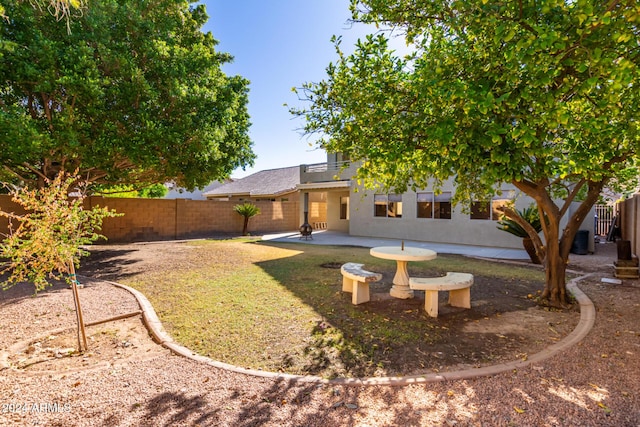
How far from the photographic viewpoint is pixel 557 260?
5738 mm

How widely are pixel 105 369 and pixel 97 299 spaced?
10.6 feet

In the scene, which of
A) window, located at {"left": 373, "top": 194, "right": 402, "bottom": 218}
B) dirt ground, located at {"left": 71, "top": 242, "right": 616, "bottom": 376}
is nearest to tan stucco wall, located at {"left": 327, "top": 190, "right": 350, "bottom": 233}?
window, located at {"left": 373, "top": 194, "right": 402, "bottom": 218}

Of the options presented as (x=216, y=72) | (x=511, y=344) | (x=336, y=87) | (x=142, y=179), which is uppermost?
(x=216, y=72)

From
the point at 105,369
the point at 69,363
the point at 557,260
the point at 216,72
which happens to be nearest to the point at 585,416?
the point at 557,260

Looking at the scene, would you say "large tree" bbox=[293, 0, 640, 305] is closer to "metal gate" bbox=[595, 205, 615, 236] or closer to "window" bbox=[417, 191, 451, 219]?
"window" bbox=[417, 191, 451, 219]

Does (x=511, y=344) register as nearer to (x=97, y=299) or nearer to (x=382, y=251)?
(x=382, y=251)

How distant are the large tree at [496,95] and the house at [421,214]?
19.8 ft

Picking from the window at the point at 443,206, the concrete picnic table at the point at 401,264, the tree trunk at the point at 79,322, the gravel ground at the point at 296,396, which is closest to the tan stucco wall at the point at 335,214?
the window at the point at 443,206

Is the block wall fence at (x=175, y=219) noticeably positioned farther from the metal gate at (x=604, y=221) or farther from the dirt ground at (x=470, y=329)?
the metal gate at (x=604, y=221)

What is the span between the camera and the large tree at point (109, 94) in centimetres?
814

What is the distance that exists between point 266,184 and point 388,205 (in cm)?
1418

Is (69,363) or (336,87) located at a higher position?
(336,87)

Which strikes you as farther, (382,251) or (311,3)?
(311,3)

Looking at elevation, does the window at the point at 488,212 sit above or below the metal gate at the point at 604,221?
above
